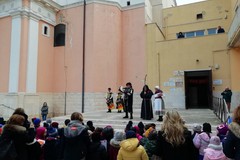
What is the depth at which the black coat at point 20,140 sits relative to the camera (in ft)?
10.7

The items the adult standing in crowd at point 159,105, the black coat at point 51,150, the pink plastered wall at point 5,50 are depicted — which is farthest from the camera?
the pink plastered wall at point 5,50

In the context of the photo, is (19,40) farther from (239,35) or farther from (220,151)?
(220,151)

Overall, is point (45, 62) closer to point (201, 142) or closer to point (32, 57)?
point (32, 57)

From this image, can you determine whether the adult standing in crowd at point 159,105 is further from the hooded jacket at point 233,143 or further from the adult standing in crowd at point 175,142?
the hooded jacket at point 233,143

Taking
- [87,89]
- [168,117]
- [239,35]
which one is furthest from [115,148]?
[87,89]

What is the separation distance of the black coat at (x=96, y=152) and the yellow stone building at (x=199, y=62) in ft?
37.4

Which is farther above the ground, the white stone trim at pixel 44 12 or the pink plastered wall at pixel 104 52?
the white stone trim at pixel 44 12

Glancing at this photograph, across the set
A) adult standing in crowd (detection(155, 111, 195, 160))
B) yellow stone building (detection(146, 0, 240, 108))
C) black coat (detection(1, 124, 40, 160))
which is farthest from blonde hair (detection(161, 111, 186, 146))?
yellow stone building (detection(146, 0, 240, 108))

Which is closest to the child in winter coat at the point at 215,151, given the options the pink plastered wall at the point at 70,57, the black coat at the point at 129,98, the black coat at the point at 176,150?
the black coat at the point at 176,150

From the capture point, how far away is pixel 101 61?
731 inches

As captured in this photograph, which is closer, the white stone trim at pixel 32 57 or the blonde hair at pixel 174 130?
the blonde hair at pixel 174 130

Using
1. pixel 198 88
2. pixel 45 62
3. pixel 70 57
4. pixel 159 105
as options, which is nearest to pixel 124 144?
pixel 159 105

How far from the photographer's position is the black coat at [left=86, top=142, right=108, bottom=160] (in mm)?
3818

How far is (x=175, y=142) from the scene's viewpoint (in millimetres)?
2836
